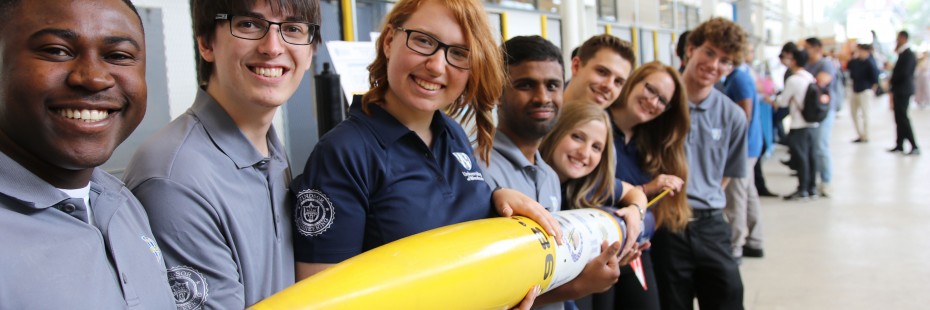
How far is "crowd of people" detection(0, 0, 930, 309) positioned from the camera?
30.8 inches

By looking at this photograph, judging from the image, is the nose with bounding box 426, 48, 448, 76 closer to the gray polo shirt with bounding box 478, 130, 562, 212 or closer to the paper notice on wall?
the gray polo shirt with bounding box 478, 130, 562, 212

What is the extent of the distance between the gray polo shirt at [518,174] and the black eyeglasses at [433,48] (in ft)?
1.19

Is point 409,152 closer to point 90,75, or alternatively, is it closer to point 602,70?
point 90,75

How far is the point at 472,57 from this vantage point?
1.32 m

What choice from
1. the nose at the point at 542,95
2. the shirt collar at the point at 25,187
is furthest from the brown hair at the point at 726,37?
the shirt collar at the point at 25,187

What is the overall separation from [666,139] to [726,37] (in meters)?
0.88

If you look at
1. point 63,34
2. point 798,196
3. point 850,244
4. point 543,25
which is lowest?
point 850,244

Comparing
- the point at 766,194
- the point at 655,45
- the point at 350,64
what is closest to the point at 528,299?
the point at 350,64

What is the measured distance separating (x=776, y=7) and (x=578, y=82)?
1620 centimetres

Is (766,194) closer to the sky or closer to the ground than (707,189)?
closer to the ground

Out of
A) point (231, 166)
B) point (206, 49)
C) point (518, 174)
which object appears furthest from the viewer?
point (518, 174)

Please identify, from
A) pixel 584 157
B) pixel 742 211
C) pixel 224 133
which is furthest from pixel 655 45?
pixel 224 133

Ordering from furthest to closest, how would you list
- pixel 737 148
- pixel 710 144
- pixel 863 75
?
pixel 863 75 < pixel 737 148 < pixel 710 144

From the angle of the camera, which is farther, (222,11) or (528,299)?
(528,299)
